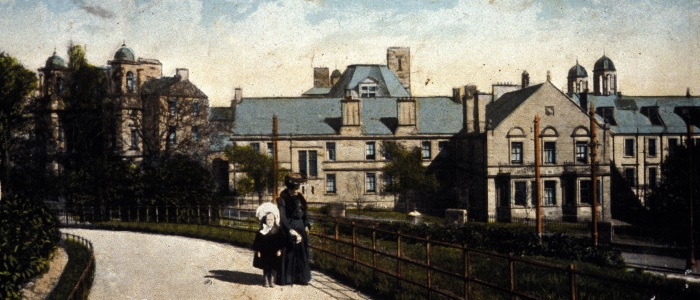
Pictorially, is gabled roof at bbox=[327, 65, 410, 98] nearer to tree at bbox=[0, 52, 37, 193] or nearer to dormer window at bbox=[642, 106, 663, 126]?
dormer window at bbox=[642, 106, 663, 126]

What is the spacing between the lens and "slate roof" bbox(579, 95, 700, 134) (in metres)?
34.8

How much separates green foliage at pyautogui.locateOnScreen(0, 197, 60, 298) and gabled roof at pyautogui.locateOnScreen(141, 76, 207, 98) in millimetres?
21191

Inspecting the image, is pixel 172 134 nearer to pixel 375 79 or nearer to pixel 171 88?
pixel 171 88

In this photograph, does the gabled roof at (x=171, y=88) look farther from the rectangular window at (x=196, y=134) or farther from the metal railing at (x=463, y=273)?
the metal railing at (x=463, y=273)

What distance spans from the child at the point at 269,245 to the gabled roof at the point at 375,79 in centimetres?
4741

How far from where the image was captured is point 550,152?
135 feet

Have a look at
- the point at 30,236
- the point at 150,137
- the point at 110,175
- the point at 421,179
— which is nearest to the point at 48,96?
the point at 150,137

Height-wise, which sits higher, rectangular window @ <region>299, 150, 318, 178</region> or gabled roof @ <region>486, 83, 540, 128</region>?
gabled roof @ <region>486, 83, 540, 128</region>

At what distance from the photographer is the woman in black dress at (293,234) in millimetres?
12000

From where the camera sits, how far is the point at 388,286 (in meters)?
11.3

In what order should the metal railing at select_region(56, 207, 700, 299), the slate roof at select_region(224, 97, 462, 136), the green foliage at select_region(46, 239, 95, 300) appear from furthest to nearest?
the slate roof at select_region(224, 97, 462, 136) → the green foliage at select_region(46, 239, 95, 300) → the metal railing at select_region(56, 207, 700, 299)

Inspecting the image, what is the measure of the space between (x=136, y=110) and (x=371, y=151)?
17059mm

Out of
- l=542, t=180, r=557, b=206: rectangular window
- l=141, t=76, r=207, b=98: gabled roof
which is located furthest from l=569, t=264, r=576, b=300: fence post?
l=542, t=180, r=557, b=206: rectangular window

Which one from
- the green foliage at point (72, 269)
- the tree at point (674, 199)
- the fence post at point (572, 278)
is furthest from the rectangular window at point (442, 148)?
the fence post at point (572, 278)
